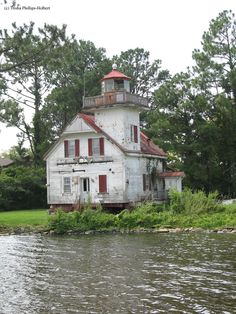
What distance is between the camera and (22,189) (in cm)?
4591

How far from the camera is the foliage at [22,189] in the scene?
45.7 meters

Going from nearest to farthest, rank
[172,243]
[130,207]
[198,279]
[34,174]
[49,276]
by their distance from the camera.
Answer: [198,279], [49,276], [172,243], [130,207], [34,174]

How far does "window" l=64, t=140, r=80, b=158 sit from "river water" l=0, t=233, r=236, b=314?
1391cm

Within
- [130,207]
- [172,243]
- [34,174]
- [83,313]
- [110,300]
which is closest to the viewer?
[83,313]

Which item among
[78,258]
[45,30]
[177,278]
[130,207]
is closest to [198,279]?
[177,278]

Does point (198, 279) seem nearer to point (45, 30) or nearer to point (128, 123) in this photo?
point (45, 30)

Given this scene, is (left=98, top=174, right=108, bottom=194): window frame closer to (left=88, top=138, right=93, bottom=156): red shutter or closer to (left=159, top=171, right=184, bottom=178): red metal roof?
(left=88, top=138, right=93, bottom=156): red shutter

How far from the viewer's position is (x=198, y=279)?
15211mm

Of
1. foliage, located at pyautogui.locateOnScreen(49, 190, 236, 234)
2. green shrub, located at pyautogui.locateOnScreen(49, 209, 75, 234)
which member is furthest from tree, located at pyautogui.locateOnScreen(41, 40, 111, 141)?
green shrub, located at pyautogui.locateOnScreen(49, 209, 75, 234)

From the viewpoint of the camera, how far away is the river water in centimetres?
1248

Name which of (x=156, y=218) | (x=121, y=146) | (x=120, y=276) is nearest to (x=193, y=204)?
(x=156, y=218)

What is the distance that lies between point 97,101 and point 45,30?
17804 millimetres

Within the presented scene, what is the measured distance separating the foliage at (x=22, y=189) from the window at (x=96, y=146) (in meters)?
9.64

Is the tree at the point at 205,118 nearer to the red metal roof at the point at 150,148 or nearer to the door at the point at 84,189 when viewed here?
the red metal roof at the point at 150,148
